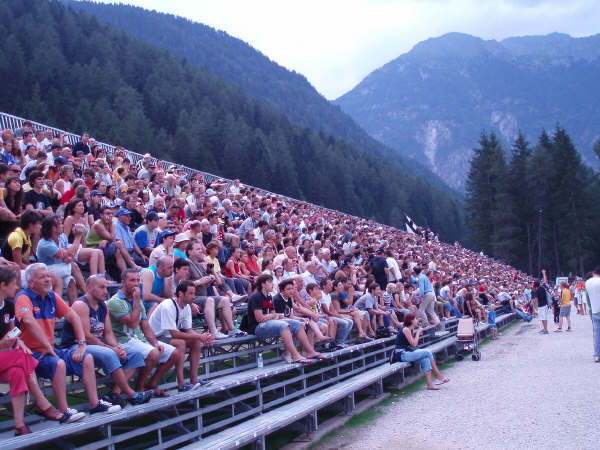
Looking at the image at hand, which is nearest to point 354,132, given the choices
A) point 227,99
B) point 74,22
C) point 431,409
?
point 227,99

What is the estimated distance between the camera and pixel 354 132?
15475cm

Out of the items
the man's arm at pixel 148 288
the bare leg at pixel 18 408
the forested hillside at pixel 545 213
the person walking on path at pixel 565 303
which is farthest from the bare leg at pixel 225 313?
the forested hillside at pixel 545 213

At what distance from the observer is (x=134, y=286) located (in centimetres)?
614

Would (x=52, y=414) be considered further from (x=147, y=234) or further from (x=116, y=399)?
(x=147, y=234)

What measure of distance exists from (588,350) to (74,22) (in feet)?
237

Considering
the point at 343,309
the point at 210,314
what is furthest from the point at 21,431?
the point at 343,309

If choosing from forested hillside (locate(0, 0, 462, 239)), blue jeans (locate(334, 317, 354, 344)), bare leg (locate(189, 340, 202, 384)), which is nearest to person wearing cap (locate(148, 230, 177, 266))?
bare leg (locate(189, 340, 202, 384))

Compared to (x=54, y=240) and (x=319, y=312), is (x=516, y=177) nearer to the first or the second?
(x=319, y=312)

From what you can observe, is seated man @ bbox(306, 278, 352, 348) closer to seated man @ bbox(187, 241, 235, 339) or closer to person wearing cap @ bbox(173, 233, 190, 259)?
seated man @ bbox(187, 241, 235, 339)

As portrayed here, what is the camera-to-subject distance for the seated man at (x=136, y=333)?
19.6ft

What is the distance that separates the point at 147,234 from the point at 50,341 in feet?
14.0

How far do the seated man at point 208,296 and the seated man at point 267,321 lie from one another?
32 centimetres

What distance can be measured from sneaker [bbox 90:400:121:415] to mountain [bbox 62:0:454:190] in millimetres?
137087

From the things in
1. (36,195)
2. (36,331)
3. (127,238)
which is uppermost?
(36,195)
